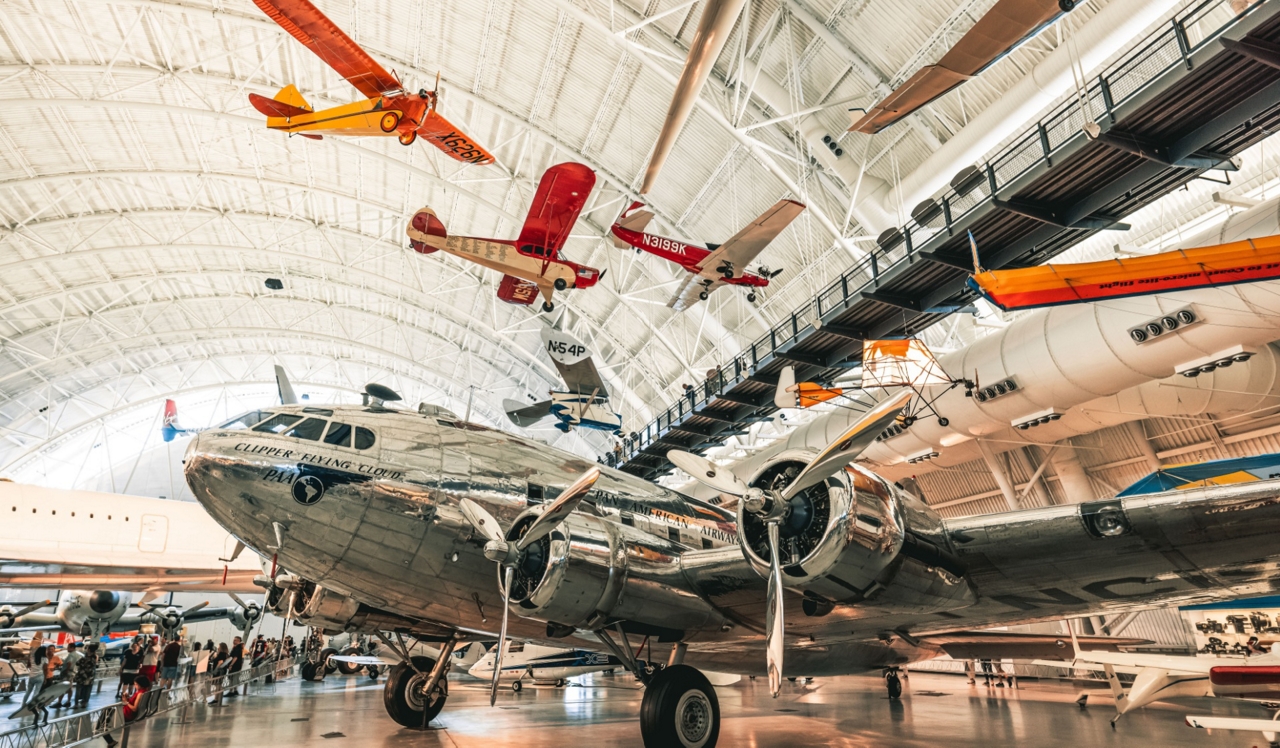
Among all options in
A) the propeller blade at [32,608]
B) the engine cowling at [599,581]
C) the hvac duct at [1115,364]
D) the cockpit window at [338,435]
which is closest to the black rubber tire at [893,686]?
the hvac duct at [1115,364]

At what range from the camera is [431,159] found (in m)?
27.4

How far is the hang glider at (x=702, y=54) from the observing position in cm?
1011

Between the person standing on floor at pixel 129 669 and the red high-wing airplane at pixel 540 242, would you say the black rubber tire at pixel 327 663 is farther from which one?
the red high-wing airplane at pixel 540 242

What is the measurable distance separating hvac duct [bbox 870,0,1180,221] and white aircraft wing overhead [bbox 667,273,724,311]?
5.16 m

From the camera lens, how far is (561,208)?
1762 cm

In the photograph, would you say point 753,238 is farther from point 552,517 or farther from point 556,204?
point 552,517

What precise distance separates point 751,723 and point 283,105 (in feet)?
62.0

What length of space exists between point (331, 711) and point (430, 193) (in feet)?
76.6

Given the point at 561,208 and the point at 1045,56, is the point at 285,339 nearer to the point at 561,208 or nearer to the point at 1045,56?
the point at 561,208

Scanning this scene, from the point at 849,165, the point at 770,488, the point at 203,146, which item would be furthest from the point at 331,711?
the point at 203,146

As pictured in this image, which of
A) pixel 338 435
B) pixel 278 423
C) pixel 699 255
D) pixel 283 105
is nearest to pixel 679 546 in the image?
pixel 338 435

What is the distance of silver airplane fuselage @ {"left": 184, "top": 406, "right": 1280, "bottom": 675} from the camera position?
239 inches

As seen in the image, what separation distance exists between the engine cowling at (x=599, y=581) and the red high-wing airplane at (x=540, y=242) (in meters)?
11.8

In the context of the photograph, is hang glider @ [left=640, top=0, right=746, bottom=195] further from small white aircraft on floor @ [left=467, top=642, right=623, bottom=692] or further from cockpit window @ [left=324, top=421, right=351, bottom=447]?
small white aircraft on floor @ [left=467, top=642, right=623, bottom=692]
